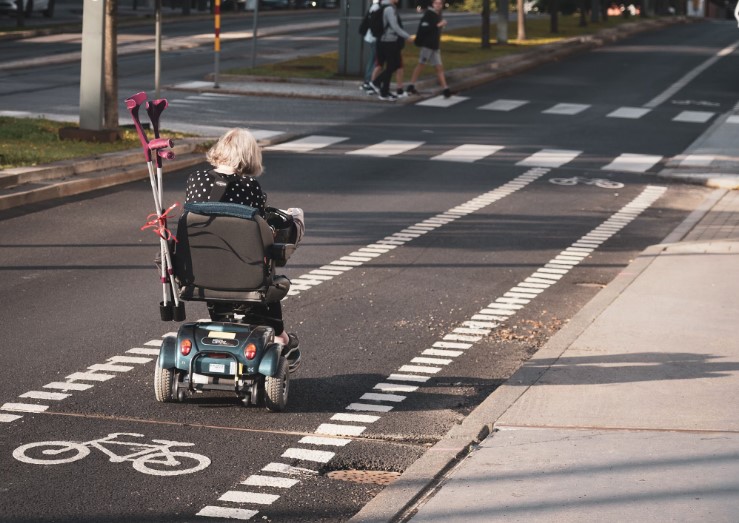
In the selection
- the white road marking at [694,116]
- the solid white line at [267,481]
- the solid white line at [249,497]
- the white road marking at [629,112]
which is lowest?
the solid white line at [267,481]

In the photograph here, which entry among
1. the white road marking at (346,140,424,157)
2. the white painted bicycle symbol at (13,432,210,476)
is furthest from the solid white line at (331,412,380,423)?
the white road marking at (346,140,424,157)

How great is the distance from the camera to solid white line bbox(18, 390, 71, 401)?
307 inches

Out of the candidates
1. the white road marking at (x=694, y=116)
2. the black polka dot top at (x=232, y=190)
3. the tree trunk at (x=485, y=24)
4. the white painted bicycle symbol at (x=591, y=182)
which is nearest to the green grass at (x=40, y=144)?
the white painted bicycle symbol at (x=591, y=182)

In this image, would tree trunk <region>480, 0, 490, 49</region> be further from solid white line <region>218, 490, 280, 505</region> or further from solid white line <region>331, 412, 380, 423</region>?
solid white line <region>218, 490, 280, 505</region>

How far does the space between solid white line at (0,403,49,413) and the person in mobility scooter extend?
2.04 ft

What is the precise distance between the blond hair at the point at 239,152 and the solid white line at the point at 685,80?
22752mm

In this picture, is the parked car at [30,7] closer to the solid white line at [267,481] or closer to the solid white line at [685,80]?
the solid white line at [685,80]

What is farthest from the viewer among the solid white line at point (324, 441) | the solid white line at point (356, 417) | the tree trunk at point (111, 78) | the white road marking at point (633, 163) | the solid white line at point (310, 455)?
the white road marking at point (633, 163)

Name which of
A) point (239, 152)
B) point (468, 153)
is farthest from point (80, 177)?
point (239, 152)

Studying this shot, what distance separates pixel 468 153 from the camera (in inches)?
827

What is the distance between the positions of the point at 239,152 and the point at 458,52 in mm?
33198

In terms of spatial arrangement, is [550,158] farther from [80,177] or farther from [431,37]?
[431,37]

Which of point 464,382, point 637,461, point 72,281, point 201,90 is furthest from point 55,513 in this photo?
point 201,90

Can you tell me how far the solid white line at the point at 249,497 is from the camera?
6.27m
